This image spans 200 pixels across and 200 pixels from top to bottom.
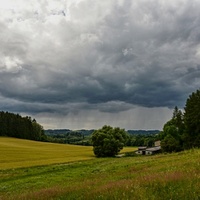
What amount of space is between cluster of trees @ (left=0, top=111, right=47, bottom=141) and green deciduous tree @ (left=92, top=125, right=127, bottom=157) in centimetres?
8707

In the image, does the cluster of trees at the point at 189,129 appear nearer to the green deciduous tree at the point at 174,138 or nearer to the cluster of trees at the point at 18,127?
the green deciduous tree at the point at 174,138

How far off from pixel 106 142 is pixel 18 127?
92798 millimetres

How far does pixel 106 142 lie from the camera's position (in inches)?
4050

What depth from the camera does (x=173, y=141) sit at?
90.6m

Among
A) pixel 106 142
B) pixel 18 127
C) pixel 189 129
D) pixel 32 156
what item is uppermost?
pixel 18 127

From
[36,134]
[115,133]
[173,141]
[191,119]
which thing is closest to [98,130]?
[115,133]

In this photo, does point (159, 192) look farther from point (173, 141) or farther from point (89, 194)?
point (173, 141)

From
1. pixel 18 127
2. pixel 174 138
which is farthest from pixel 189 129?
pixel 18 127

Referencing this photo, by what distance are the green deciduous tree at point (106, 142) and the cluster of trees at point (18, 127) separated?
87.1 metres

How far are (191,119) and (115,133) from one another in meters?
35.1

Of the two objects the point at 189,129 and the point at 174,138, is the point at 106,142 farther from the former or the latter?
the point at 189,129

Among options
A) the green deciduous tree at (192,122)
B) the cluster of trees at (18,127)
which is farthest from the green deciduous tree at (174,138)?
the cluster of trees at (18,127)

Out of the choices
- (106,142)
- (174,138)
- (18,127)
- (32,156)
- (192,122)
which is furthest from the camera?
(18,127)

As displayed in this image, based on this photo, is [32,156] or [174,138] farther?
[174,138]
